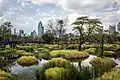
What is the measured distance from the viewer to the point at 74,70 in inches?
689

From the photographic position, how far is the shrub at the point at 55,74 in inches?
690

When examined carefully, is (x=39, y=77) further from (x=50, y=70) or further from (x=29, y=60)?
(x=29, y=60)

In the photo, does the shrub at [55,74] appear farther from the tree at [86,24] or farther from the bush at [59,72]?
the tree at [86,24]

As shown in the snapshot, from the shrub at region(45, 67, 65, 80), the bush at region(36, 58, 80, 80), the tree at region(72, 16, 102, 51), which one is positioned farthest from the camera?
the tree at region(72, 16, 102, 51)

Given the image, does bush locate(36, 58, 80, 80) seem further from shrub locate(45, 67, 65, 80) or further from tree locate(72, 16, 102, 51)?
tree locate(72, 16, 102, 51)

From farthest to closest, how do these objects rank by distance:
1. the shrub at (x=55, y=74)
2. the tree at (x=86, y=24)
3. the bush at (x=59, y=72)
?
the tree at (x=86, y=24) → the shrub at (x=55, y=74) → the bush at (x=59, y=72)

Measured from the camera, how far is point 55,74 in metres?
17.7

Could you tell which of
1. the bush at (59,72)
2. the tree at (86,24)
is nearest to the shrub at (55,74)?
the bush at (59,72)

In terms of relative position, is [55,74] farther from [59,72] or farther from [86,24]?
[86,24]

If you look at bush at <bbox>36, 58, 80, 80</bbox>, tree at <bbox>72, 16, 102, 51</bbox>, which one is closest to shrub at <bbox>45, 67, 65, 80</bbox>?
bush at <bbox>36, 58, 80, 80</bbox>

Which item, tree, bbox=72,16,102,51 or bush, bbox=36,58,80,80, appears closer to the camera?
bush, bbox=36,58,80,80

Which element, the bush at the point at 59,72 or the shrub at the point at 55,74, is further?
the shrub at the point at 55,74

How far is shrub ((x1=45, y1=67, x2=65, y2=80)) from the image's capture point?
1752 centimetres

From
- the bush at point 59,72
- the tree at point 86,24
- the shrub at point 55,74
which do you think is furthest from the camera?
the tree at point 86,24
